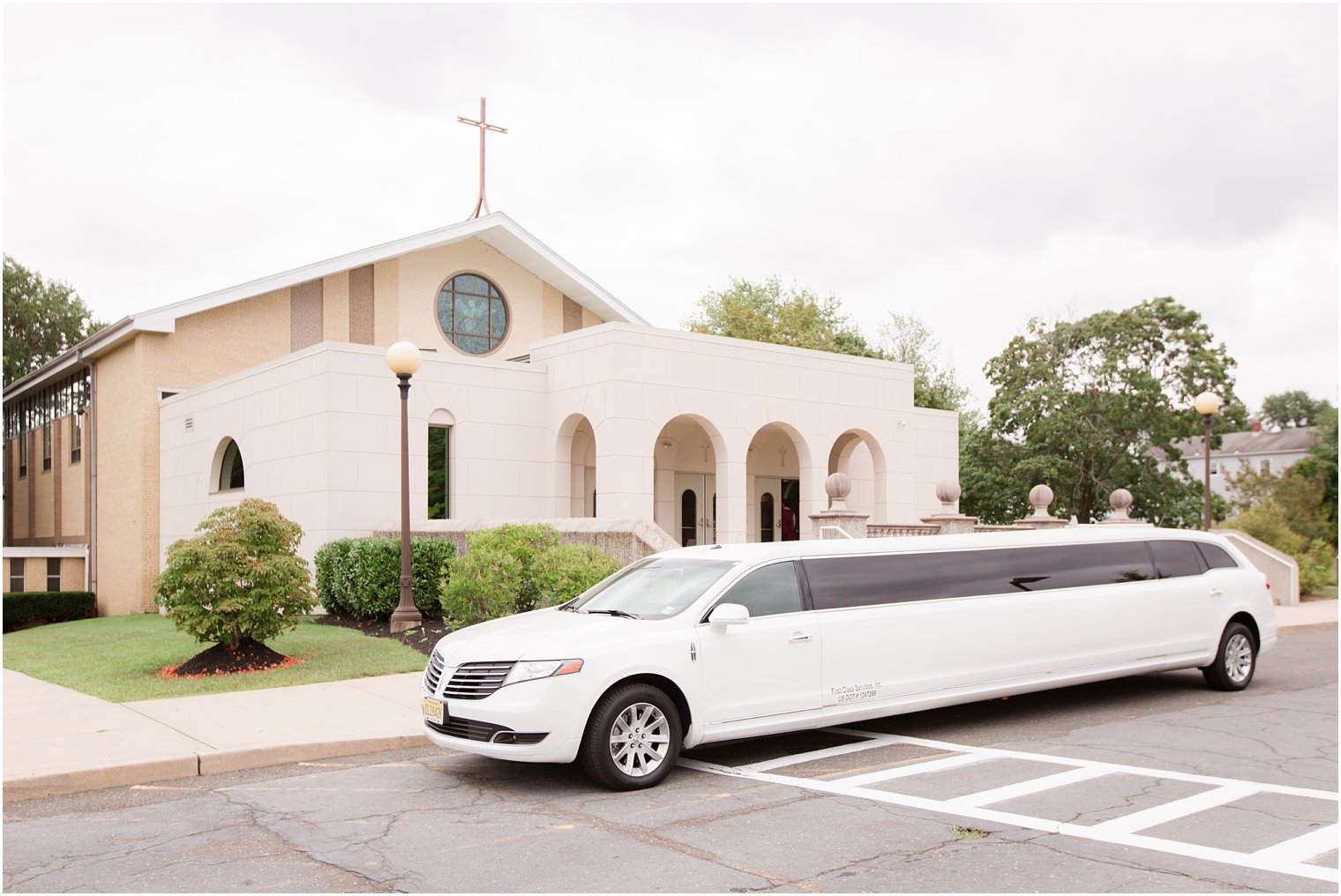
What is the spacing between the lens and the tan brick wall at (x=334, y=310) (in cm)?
2522

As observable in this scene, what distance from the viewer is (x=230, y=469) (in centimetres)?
2270

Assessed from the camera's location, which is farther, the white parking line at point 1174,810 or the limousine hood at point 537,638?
the limousine hood at point 537,638

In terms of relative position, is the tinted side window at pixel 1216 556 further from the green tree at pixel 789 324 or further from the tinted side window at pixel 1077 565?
the green tree at pixel 789 324

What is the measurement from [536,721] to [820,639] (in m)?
2.33

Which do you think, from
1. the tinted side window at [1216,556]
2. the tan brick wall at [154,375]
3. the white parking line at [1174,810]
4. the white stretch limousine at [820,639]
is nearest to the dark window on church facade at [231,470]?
the tan brick wall at [154,375]

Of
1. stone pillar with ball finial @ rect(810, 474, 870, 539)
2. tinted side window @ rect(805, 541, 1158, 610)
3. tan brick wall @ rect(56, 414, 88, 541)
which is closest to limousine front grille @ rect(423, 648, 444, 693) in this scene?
tinted side window @ rect(805, 541, 1158, 610)

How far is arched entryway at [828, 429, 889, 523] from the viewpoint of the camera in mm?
24281

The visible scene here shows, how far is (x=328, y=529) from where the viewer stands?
18.7m

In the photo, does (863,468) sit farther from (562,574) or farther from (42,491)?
(42,491)

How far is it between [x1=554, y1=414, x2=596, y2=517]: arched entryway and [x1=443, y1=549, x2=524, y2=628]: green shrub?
7.92 m

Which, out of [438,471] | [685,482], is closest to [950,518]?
[685,482]

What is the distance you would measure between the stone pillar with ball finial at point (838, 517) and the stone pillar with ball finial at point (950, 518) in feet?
8.30

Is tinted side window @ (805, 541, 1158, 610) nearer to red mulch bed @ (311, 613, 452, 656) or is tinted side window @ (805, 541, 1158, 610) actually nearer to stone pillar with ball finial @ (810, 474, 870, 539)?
red mulch bed @ (311, 613, 452, 656)

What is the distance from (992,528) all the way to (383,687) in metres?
15.8
